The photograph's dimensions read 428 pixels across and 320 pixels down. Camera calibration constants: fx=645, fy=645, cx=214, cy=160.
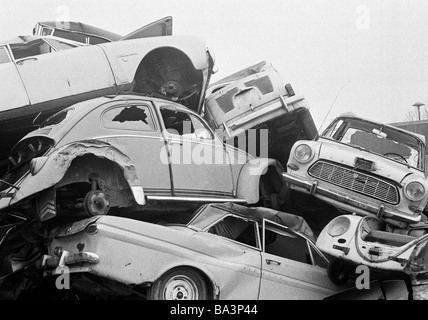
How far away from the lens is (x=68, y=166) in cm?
640

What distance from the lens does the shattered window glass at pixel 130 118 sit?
7199mm

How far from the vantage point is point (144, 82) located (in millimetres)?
9062

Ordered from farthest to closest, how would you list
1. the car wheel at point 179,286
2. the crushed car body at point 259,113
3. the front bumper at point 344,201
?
the crushed car body at point 259,113 < the front bumper at point 344,201 < the car wheel at point 179,286

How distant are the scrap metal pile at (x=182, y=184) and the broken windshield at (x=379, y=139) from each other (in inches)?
0.9

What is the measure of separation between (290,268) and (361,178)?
6.40 ft

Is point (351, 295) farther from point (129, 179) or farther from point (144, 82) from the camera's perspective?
point (144, 82)

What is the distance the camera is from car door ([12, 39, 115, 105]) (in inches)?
319

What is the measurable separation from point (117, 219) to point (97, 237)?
0.28 metres

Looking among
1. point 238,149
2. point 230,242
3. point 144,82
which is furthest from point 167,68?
point 230,242

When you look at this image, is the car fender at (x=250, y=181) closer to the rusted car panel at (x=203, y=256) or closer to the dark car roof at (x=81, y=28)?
the rusted car panel at (x=203, y=256)

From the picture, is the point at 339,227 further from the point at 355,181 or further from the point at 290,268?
the point at 355,181

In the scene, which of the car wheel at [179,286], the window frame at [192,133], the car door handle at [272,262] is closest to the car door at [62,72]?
the window frame at [192,133]

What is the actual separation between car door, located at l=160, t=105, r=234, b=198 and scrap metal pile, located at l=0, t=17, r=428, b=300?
20mm

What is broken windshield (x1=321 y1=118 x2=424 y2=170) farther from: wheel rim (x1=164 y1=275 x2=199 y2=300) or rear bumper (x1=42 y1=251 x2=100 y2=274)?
rear bumper (x1=42 y1=251 x2=100 y2=274)
